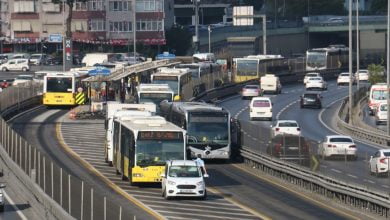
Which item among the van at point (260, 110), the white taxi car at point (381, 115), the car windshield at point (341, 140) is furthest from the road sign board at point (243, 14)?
the car windshield at point (341, 140)

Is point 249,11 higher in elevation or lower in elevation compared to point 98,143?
higher

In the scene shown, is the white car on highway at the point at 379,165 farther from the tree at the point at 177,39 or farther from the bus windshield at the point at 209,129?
the tree at the point at 177,39

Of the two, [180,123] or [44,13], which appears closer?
[180,123]

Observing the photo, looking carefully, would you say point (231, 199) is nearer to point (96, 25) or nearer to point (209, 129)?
point (209, 129)

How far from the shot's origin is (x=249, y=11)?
142 meters

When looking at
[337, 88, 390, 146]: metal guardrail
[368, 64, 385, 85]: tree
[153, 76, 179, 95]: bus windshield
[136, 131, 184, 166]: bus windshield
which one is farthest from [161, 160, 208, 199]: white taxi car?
[368, 64, 385, 85]: tree

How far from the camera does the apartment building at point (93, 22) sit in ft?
588

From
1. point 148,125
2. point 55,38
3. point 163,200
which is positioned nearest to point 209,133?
point 148,125

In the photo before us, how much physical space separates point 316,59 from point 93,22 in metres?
43.9

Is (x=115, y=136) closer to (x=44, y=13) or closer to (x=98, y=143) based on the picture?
(x=98, y=143)

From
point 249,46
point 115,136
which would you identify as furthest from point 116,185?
point 249,46

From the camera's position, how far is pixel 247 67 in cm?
12888

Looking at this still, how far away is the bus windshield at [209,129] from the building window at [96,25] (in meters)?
119

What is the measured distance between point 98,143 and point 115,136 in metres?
16.3
